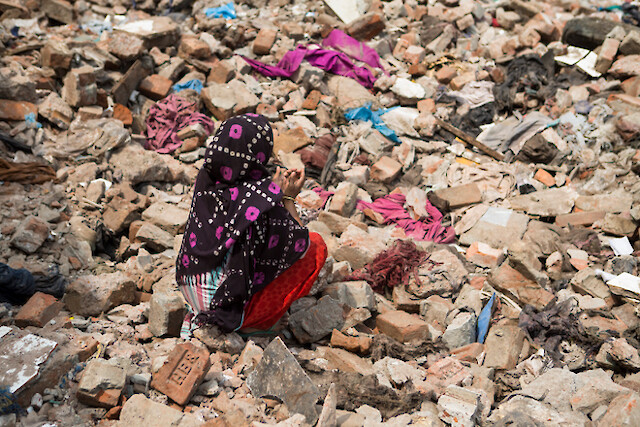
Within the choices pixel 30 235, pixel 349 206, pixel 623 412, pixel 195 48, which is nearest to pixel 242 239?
pixel 30 235

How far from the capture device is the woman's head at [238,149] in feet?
10.1

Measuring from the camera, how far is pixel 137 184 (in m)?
5.52

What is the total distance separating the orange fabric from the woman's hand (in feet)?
1.51

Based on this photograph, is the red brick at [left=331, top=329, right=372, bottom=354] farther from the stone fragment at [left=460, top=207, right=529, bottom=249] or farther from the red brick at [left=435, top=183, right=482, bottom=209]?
the red brick at [left=435, top=183, right=482, bottom=209]

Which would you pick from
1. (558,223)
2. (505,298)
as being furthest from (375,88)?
(505,298)

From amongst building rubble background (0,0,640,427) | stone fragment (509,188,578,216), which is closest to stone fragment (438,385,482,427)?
building rubble background (0,0,640,427)

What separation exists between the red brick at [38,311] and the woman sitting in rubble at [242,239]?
785mm

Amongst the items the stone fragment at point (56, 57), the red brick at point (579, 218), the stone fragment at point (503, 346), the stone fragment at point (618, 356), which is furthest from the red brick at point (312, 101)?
the stone fragment at point (618, 356)

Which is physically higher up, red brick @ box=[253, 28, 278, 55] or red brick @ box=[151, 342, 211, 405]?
red brick @ box=[151, 342, 211, 405]

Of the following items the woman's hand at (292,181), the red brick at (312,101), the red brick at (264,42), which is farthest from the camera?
the red brick at (264,42)

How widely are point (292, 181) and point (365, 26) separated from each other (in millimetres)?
→ 6181

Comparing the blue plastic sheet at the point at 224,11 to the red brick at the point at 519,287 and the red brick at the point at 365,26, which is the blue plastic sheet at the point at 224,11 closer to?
the red brick at the point at 365,26

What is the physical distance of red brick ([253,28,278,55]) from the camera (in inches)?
314

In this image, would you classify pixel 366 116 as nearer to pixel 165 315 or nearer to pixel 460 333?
pixel 460 333
